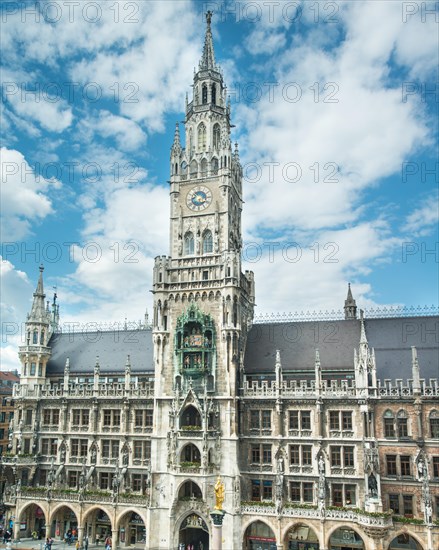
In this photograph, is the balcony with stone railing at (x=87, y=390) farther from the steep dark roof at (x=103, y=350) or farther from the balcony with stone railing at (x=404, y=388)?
the balcony with stone railing at (x=404, y=388)

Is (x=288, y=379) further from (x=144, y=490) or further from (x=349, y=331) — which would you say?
(x=144, y=490)

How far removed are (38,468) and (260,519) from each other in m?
28.3

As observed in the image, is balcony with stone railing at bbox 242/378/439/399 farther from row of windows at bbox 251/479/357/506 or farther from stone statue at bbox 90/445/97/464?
stone statue at bbox 90/445/97/464

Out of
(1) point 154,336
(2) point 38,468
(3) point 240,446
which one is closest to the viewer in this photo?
(3) point 240,446

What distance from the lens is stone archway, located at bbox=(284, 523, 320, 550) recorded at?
52.3m

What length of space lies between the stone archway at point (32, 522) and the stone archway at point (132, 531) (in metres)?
9.44

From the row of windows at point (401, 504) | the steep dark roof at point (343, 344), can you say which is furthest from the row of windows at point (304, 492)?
the steep dark roof at point (343, 344)

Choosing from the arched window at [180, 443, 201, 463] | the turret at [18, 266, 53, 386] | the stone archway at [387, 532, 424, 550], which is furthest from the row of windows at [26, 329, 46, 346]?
the stone archway at [387, 532, 424, 550]

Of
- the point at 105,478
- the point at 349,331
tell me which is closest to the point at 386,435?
the point at 349,331

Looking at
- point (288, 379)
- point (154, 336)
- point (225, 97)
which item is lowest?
point (288, 379)

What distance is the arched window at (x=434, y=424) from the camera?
50.7m

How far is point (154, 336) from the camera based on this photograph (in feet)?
196

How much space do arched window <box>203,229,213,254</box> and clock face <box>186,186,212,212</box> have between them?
307 cm

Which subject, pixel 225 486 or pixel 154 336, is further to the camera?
pixel 154 336
